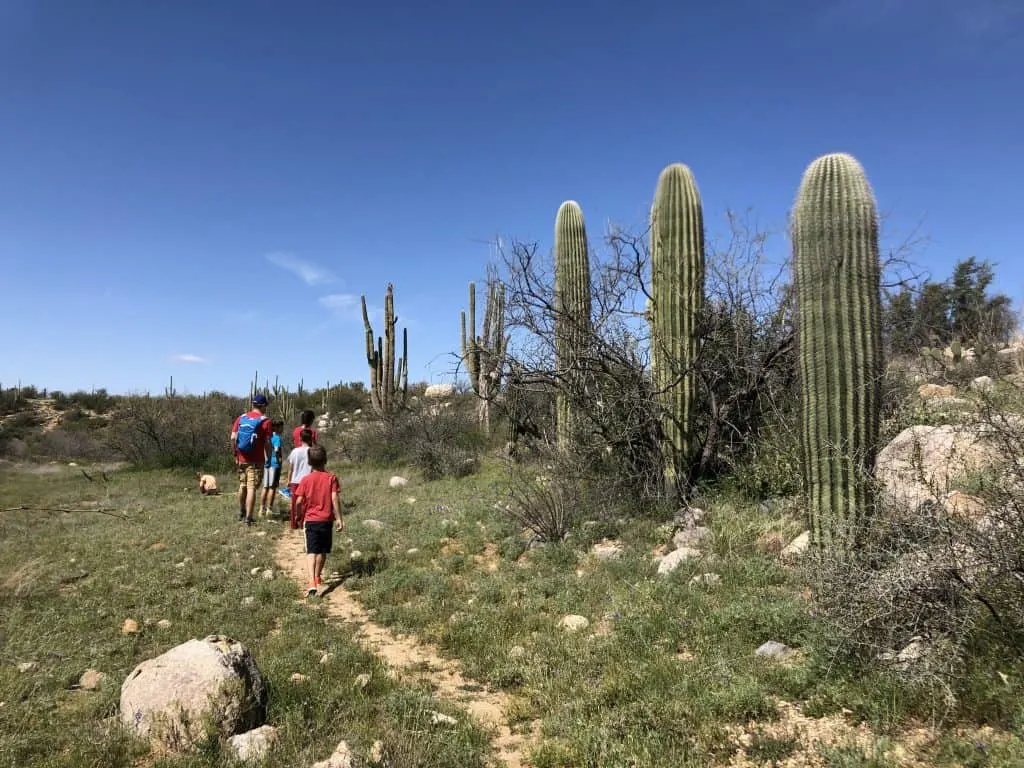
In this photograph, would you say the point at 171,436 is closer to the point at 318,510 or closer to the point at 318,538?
the point at 318,510

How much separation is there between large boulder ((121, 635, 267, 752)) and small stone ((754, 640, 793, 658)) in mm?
2865

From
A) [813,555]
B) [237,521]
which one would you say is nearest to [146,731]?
[813,555]

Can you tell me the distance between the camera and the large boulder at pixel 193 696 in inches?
119

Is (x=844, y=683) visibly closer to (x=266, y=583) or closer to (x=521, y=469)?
→ (x=266, y=583)

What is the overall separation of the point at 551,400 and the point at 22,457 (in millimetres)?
18302

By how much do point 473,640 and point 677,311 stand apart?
438 cm

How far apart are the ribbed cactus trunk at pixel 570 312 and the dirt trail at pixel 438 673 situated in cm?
335

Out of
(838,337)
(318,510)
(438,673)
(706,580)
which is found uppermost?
(838,337)

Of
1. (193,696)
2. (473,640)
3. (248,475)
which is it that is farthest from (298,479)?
(193,696)

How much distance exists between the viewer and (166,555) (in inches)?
271

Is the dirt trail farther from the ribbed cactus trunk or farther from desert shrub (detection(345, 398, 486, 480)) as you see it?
desert shrub (detection(345, 398, 486, 480))

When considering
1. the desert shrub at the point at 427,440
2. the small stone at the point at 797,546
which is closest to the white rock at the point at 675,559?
the small stone at the point at 797,546

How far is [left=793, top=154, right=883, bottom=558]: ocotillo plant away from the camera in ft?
15.4

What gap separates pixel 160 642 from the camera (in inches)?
179
